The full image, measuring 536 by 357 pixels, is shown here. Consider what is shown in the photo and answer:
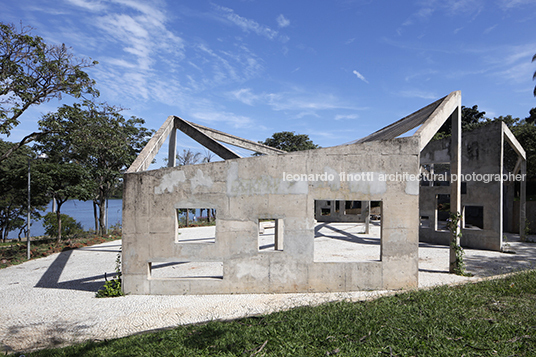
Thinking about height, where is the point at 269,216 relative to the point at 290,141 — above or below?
below

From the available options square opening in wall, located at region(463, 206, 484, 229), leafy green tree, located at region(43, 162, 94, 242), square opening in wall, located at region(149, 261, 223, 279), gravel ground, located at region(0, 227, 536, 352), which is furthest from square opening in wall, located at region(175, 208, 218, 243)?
square opening in wall, located at region(463, 206, 484, 229)

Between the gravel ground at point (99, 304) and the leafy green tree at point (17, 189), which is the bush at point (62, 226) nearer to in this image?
the leafy green tree at point (17, 189)

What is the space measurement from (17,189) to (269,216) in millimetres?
18457

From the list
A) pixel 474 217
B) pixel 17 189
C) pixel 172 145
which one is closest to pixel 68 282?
pixel 172 145

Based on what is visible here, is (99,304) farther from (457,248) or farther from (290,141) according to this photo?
(290,141)

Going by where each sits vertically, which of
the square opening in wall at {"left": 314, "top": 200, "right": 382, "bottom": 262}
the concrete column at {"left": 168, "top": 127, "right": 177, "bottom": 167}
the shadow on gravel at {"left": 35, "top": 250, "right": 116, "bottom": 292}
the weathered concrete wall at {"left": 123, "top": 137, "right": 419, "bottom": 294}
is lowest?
the shadow on gravel at {"left": 35, "top": 250, "right": 116, "bottom": 292}

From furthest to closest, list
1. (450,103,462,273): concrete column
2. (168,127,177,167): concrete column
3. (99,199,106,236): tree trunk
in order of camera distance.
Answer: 1. (99,199,106,236): tree trunk
2. (168,127,177,167): concrete column
3. (450,103,462,273): concrete column

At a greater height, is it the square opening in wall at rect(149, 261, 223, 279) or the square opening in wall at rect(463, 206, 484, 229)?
the square opening in wall at rect(463, 206, 484, 229)

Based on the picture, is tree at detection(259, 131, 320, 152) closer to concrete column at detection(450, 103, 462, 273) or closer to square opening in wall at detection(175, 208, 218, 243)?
square opening in wall at detection(175, 208, 218, 243)

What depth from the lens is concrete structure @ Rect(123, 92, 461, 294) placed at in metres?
6.95

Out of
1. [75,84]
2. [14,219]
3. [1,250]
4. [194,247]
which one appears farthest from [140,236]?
[14,219]

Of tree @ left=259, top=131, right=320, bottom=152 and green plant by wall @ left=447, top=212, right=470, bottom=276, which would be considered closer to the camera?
green plant by wall @ left=447, top=212, right=470, bottom=276

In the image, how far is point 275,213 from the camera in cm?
705

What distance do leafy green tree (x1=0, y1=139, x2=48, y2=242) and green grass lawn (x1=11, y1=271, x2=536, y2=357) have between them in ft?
42.2
